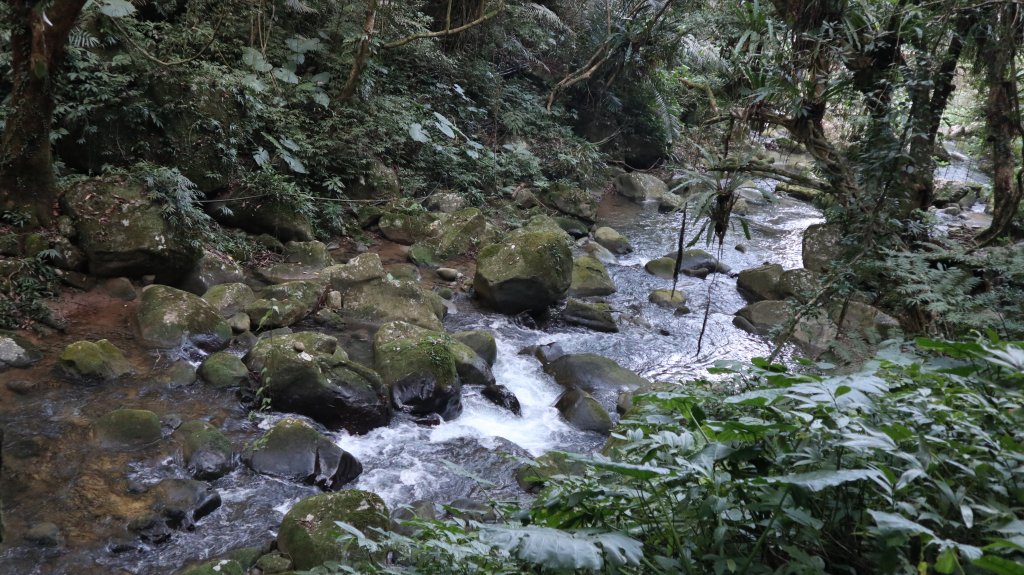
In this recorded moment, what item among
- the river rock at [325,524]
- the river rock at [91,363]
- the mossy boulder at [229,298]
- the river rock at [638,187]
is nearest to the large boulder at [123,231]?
the mossy boulder at [229,298]

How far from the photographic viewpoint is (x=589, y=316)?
7488mm

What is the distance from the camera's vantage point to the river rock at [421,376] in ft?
17.0

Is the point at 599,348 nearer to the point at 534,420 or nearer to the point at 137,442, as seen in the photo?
the point at 534,420

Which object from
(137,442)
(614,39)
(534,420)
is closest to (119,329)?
(137,442)

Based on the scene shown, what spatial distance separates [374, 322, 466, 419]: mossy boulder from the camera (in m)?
5.19

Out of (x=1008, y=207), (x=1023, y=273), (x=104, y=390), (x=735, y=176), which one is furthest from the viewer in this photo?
(x=1008, y=207)

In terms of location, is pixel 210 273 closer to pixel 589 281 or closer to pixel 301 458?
pixel 301 458

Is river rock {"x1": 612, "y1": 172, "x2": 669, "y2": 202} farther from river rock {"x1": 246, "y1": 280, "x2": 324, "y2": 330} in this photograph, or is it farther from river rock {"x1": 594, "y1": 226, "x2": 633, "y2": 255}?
river rock {"x1": 246, "y1": 280, "x2": 324, "y2": 330}

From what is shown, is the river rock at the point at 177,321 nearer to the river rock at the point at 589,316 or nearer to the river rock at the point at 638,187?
the river rock at the point at 589,316

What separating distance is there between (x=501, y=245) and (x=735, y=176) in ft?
12.9

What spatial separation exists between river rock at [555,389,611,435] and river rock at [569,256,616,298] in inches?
110

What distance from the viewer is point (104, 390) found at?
14.9 ft

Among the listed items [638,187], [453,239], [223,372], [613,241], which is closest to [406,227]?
[453,239]

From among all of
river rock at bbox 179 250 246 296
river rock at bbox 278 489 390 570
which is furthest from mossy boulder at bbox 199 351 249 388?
river rock at bbox 278 489 390 570
